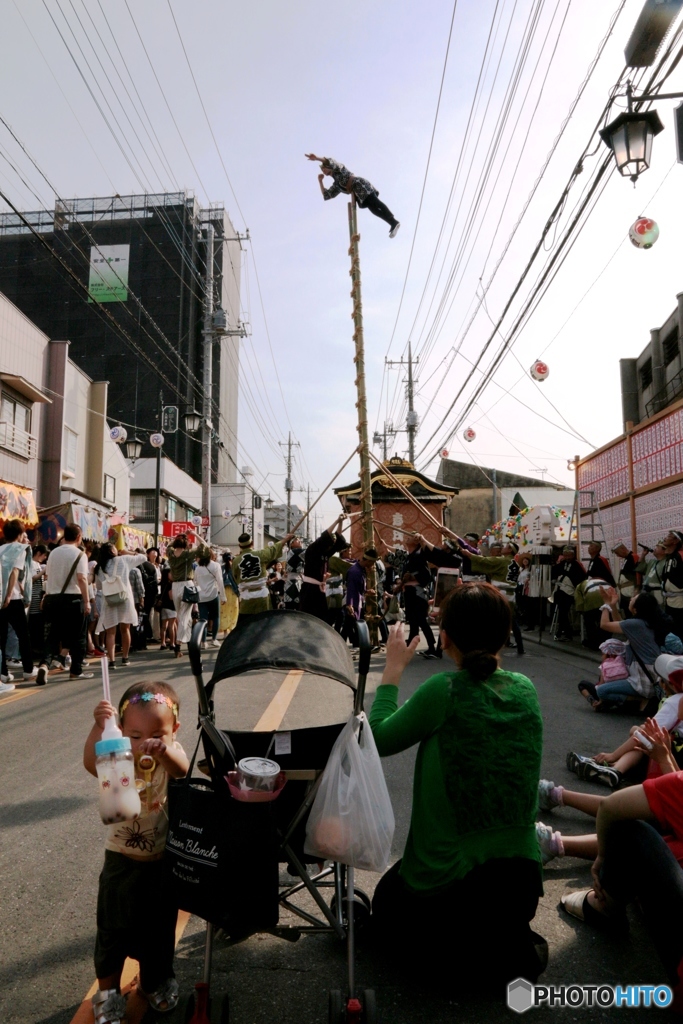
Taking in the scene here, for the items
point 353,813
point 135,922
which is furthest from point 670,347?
point 135,922

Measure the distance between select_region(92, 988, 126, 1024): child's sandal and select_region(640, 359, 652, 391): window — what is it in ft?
88.6

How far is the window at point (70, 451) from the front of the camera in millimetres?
27375

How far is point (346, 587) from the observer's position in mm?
13422

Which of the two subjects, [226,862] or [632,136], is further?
[632,136]

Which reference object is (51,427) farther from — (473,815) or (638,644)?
(473,815)

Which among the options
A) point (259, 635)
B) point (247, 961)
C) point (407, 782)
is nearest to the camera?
point (247, 961)

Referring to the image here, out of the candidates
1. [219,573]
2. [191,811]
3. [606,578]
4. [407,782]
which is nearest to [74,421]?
[219,573]

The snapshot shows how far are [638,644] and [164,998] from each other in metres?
5.55

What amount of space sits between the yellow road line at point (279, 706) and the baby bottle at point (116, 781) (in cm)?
341

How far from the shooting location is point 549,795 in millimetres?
4242

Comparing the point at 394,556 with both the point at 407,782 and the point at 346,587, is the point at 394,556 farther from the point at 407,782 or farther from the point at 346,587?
the point at 407,782

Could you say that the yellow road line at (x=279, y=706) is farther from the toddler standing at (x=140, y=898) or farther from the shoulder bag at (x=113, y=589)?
the toddler standing at (x=140, y=898)

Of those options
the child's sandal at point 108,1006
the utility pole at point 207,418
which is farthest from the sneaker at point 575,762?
the utility pole at point 207,418

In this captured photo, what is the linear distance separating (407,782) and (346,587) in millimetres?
8429
